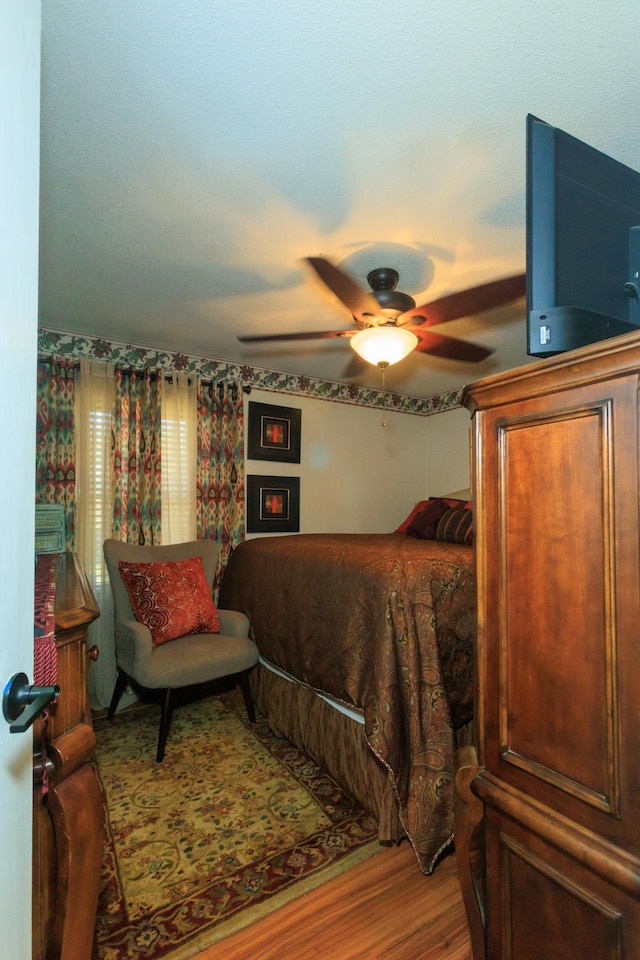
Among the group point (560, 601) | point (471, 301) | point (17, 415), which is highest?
point (471, 301)

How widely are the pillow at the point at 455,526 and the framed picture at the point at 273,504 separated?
1297mm

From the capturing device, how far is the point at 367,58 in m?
1.11

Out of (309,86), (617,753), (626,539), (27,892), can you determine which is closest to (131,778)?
(27,892)

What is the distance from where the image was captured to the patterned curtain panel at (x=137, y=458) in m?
2.99

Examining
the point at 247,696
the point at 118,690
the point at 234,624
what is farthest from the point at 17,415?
the point at 118,690

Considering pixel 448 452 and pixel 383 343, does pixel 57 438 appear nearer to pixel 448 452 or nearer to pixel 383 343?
pixel 383 343

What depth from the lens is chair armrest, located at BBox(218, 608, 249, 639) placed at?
265 centimetres

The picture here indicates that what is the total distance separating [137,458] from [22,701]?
265 cm

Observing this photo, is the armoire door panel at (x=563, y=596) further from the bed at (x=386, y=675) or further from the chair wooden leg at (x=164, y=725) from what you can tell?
the chair wooden leg at (x=164, y=725)

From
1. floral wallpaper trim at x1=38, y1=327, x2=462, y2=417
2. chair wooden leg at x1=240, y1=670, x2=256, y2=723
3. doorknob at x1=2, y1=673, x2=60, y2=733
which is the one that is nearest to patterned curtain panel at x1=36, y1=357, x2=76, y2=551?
floral wallpaper trim at x1=38, y1=327, x2=462, y2=417

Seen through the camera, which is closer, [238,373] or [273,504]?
[238,373]

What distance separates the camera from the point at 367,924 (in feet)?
4.29

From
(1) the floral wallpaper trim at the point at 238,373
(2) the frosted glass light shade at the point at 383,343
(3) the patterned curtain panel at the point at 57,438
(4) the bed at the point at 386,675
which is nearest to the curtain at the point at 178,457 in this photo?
(1) the floral wallpaper trim at the point at 238,373

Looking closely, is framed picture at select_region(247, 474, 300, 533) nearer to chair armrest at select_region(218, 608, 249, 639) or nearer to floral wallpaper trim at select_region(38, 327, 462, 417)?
floral wallpaper trim at select_region(38, 327, 462, 417)
